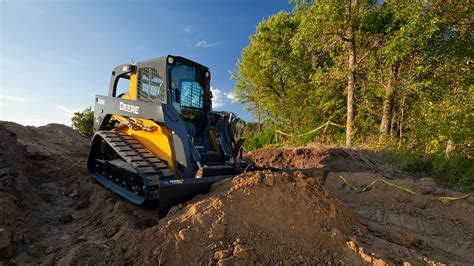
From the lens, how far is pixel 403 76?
38.3ft

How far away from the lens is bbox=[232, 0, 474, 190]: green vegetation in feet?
24.9

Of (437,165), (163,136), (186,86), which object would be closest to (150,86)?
(186,86)

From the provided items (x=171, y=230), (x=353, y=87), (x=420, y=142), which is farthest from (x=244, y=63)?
(x=171, y=230)

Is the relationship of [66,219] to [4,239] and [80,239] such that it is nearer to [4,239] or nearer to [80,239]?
[80,239]

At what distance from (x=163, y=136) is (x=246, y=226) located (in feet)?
7.44

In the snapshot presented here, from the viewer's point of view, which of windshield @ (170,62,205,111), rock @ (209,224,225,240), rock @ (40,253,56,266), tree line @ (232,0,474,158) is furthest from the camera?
tree line @ (232,0,474,158)

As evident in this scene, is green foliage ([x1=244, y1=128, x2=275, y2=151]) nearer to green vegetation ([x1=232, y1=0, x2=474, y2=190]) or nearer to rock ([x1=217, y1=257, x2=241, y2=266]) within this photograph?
green vegetation ([x1=232, y1=0, x2=474, y2=190])

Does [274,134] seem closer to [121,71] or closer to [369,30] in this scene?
[369,30]

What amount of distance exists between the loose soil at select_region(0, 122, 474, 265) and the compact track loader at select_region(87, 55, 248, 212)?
297 millimetres

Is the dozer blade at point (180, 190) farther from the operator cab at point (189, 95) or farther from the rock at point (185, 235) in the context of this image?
the operator cab at point (189, 95)

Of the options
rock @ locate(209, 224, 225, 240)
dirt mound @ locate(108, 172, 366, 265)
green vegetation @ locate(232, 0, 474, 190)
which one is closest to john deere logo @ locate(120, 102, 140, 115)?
dirt mound @ locate(108, 172, 366, 265)

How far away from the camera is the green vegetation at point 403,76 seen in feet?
24.9

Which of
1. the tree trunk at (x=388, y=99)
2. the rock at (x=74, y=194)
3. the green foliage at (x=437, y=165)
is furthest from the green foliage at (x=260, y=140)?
the rock at (x=74, y=194)

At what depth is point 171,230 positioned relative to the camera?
2.91 meters
